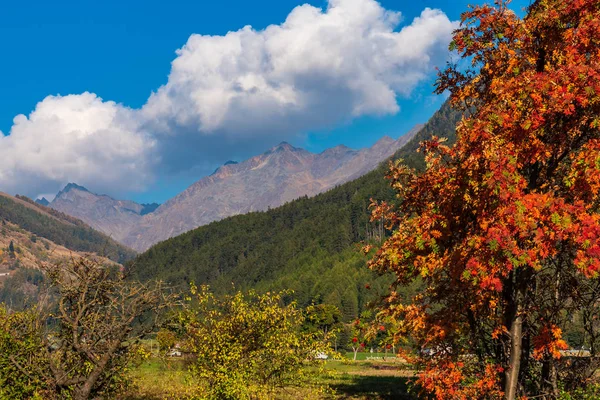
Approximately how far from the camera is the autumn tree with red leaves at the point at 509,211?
1144cm

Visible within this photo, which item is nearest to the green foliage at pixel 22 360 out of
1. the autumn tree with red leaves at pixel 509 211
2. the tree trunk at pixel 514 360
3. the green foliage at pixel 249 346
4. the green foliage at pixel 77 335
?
the green foliage at pixel 77 335

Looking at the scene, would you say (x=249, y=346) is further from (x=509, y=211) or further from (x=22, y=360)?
(x=509, y=211)

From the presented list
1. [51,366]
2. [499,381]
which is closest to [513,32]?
[499,381]

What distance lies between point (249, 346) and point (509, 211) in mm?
11140

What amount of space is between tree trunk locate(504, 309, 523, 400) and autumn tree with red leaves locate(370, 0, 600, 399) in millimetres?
29

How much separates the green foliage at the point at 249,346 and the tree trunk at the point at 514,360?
6620 mm

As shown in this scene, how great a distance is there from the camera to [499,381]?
595 inches

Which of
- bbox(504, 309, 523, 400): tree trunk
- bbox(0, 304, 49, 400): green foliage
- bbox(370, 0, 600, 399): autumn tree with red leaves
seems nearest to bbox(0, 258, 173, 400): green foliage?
bbox(0, 304, 49, 400): green foliage

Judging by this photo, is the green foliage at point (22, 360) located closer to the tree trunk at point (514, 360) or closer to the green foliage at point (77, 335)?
the green foliage at point (77, 335)

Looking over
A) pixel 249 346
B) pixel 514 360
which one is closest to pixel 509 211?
pixel 514 360

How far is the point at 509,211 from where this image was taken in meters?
11.1

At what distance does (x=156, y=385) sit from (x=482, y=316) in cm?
3017

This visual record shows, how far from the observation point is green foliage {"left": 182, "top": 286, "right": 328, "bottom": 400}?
1733 cm

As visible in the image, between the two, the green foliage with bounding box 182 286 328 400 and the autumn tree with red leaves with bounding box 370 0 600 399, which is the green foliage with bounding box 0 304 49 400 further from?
the autumn tree with red leaves with bounding box 370 0 600 399
